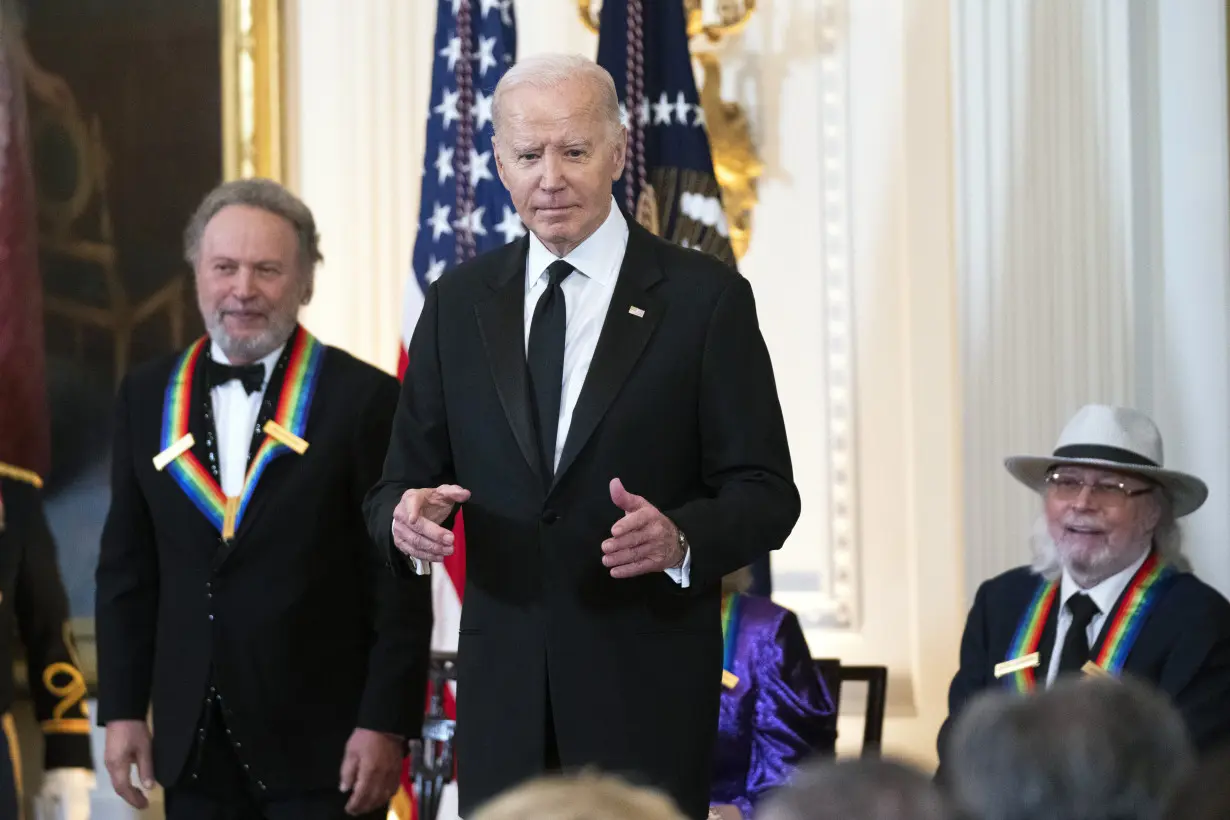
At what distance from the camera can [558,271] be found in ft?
8.63

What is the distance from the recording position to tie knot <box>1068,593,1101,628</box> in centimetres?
392

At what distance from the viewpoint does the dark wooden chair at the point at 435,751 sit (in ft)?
15.4

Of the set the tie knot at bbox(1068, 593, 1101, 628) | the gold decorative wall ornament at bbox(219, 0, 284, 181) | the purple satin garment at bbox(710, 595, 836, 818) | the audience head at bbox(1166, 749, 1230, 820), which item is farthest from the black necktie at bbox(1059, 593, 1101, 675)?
the gold decorative wall ornament at bbox(219, 0, 284, 181)

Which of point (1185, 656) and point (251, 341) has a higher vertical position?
point (251, 341)

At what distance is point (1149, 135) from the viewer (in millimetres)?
4734

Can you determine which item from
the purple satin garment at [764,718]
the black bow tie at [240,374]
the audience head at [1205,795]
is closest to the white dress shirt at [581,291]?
the black bow tie at [240,374]

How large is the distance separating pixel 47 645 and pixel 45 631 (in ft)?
0.10

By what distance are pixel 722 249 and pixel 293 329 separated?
1607 mm

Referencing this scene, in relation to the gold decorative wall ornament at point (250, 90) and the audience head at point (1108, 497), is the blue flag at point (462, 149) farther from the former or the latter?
the audience head at point (1108, 497)

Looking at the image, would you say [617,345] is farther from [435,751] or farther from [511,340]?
[435,751]

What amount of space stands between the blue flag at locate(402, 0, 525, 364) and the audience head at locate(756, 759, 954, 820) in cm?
381

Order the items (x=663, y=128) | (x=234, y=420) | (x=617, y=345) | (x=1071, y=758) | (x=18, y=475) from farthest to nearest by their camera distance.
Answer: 1. (x=663, y=128)
2. (x=18, y=475)
3. (x=234, y=420)
4. (x=617, y=345)
5. (x=1071, y=758)

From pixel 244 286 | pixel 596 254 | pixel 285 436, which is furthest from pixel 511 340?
pixel 244 286

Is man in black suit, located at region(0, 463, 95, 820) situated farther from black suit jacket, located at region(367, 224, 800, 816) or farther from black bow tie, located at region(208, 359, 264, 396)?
black suit jacket, located at region(367, 224, 800, 816)
